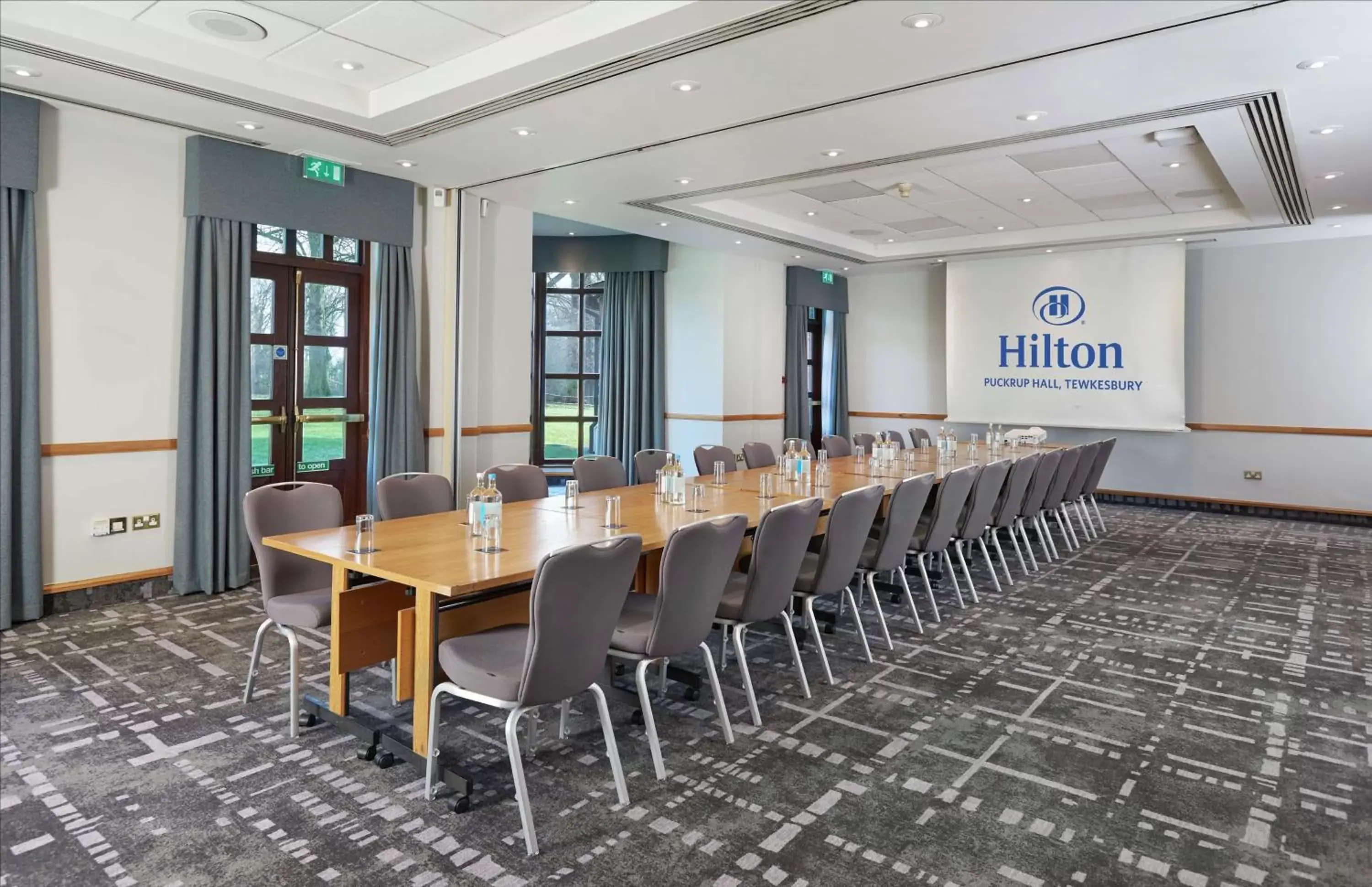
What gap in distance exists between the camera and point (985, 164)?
7.01m

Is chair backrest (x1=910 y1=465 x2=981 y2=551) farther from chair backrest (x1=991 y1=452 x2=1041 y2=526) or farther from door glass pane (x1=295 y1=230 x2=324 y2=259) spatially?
door glass pane (x1=295 y1=230 x2=324 y2=259)

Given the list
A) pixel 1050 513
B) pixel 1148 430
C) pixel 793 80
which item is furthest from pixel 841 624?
pixel 1148 430

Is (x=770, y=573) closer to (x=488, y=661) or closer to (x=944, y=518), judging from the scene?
(x=488, y=661)

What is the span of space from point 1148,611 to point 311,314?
20.9 feet

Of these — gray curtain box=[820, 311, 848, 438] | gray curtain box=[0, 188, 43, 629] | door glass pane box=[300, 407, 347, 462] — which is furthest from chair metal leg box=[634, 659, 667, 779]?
gray curtain box=[820, 311, 848, 438]

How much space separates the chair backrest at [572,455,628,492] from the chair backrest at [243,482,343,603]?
1901 mm

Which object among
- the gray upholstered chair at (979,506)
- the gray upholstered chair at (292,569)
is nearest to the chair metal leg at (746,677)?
the gray upholstered chair at (292,569)

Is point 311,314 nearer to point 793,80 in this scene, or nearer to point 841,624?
point 793,80

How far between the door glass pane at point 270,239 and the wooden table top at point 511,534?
118 inches

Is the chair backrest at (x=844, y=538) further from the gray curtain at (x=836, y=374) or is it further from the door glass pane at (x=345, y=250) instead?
the gray curtain at (x=836, y=374)

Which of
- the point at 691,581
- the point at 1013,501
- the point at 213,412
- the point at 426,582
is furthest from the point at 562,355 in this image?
the point at 426,582

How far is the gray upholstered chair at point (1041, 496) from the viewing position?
Answer: 6863mm

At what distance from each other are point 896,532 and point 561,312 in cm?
793

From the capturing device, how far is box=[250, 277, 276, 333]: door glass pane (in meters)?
6.15
